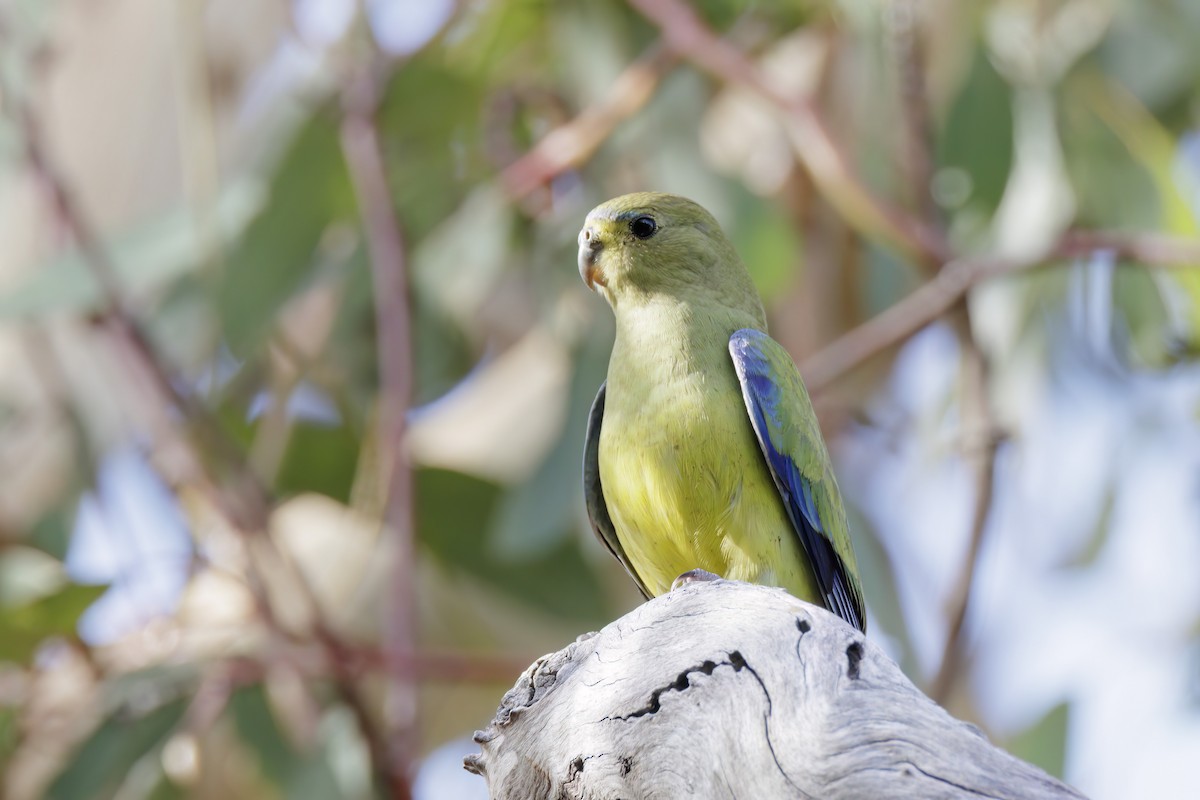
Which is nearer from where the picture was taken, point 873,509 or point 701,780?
point 701,780

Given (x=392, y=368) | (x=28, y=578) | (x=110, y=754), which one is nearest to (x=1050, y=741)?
(x=392, y=368)

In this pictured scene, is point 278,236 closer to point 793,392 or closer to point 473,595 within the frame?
point 473,595

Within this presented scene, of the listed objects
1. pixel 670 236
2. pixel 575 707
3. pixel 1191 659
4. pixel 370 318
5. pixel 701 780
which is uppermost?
pixel 370 318

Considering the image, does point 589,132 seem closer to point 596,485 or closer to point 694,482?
point 596,485

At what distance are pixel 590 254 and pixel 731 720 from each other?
1.62m

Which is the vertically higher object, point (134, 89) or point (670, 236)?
point (134, 89)

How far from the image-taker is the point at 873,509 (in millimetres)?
6359

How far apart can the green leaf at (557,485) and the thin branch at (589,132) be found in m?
0.67

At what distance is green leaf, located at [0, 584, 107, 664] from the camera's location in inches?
203

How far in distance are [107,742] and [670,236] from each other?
2902 mm

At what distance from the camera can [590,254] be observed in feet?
11.2

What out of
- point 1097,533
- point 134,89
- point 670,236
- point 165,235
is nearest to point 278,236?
point 165,235

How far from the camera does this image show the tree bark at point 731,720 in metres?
1.75

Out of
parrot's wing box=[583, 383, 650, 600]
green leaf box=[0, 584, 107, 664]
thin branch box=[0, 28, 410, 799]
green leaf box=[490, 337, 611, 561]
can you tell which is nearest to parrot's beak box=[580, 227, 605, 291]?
parrot's wing box=[583, 383, 650, 600]
